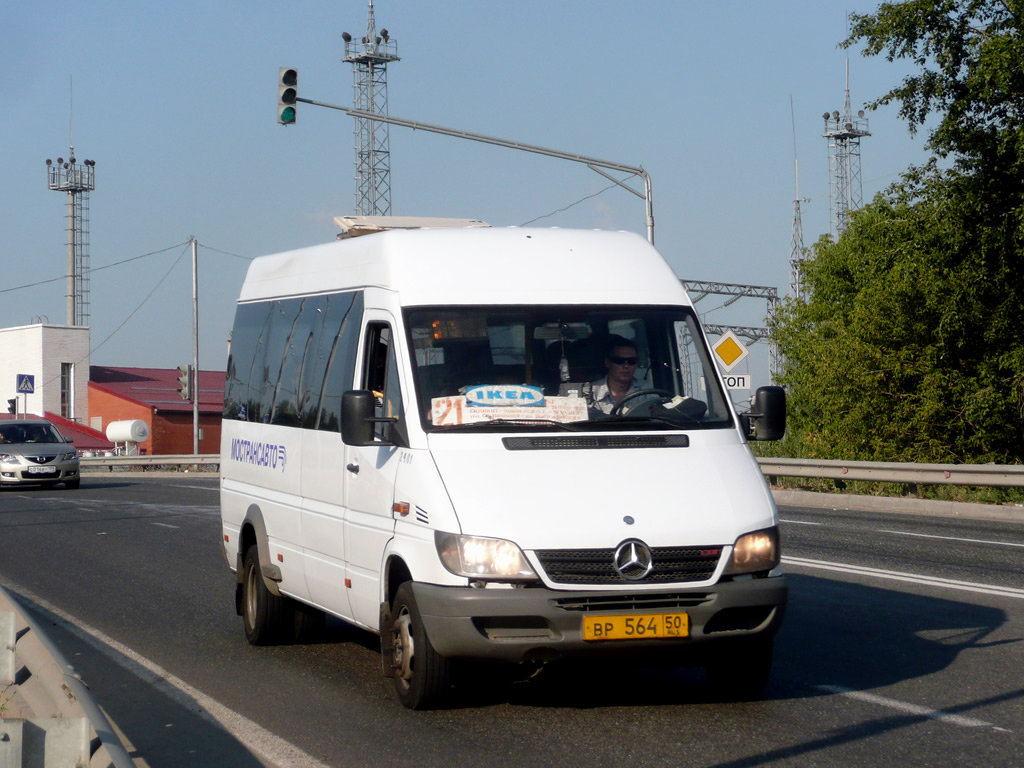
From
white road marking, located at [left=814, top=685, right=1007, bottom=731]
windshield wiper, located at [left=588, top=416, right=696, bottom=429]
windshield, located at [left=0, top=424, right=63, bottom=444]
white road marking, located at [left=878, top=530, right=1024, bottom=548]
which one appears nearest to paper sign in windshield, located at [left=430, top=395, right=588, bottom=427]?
windshield wiper, located at [left=588, top=416, right=696, bottom=429]

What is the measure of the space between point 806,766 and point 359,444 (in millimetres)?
2775

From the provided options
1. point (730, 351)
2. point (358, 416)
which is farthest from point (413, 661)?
point (730, 351)

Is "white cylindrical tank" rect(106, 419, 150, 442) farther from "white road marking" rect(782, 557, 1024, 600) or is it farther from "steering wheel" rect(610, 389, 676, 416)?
"steering wheel" rect(610, 389, 676, 416)

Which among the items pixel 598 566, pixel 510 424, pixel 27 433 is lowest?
pixel 598 566

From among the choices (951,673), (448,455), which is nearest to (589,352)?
(448,455)

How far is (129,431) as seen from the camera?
6147cm

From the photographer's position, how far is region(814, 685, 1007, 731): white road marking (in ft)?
21.6

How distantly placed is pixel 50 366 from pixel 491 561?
232 ft

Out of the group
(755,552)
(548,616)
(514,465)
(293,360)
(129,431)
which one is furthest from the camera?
(129,431)

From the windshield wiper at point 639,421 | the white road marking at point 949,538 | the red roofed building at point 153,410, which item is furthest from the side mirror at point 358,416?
the red roofed building at point 153,410

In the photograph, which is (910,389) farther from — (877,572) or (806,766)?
(806,766)

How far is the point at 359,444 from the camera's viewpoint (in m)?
7.33

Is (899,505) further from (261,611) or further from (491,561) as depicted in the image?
(491,561)

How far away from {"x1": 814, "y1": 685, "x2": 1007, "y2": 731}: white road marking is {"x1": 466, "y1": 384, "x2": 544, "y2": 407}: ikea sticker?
214 centimetres
